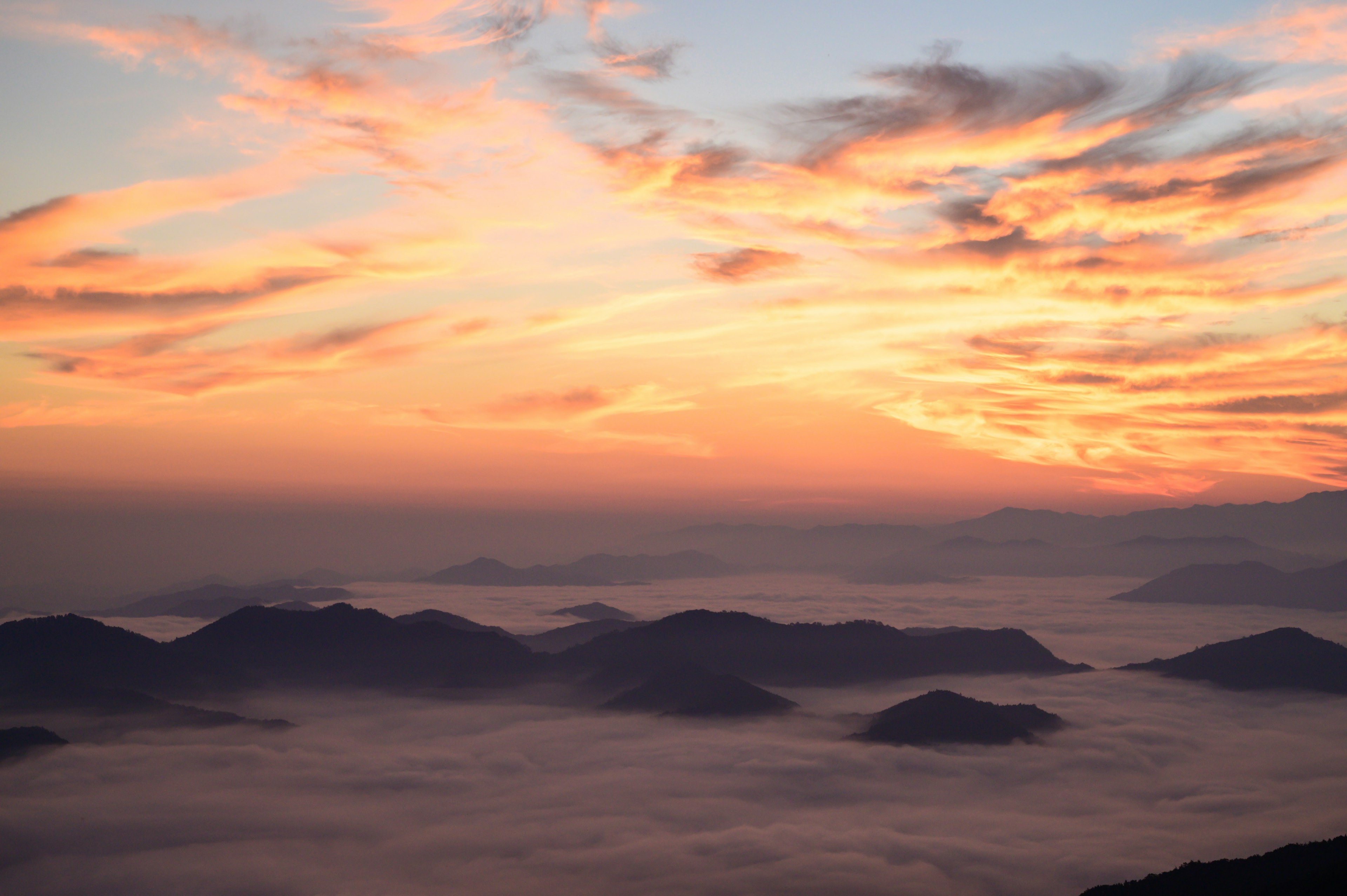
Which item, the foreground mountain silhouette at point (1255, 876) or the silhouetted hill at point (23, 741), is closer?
the foreground mountain silhouette at point (1255, 876)

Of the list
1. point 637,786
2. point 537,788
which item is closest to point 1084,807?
point 637,786

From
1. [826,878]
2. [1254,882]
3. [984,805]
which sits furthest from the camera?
[984,805]

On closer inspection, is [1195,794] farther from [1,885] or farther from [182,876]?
[1,885]

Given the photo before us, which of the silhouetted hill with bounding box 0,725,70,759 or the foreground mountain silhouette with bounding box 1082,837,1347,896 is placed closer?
the foreground mountain silhouette with bounding box 1082,837,1347,896
